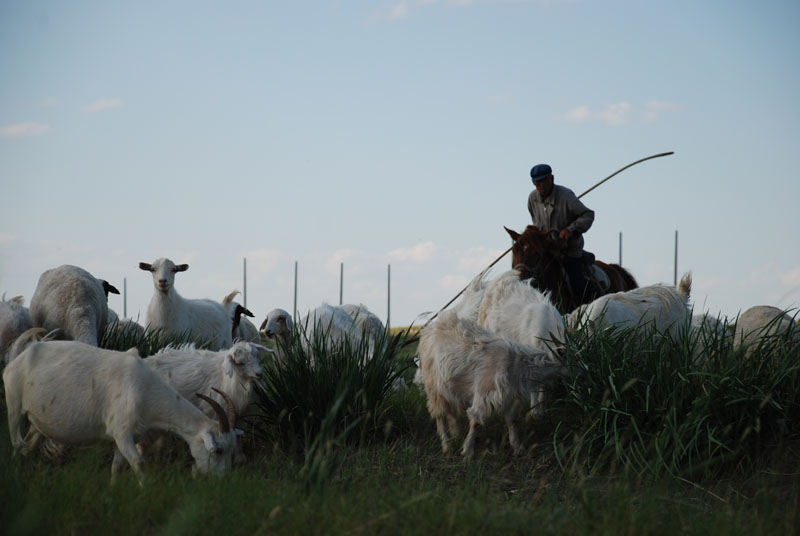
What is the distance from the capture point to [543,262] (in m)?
10.1

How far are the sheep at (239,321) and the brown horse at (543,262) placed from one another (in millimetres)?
5488

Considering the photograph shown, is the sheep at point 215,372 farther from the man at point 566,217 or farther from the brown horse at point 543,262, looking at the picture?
the man at point 566,217

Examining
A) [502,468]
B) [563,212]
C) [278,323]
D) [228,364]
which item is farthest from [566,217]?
[228,364]

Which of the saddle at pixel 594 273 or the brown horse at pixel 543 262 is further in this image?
the saddle at pixel 594 273

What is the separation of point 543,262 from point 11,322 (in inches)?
293

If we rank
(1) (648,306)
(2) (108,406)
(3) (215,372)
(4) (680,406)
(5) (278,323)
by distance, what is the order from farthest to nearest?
(5) (278,323) → (1) (648,306) → (3) (215,372) → (4) (680,406) → (2) (108,406)

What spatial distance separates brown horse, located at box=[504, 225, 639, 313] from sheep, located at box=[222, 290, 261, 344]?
216 inches

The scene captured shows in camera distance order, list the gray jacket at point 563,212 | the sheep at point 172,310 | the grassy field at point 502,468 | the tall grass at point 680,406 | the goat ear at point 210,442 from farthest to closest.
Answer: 1. the sheep at point 172,310
2. the gray jacket at point 563,212
3. the tall grass at point 680,406
4. the goat ear at point 210,442
5. the grassy field at point 502,468

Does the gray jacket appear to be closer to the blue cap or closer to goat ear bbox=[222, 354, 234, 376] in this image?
the blue cap

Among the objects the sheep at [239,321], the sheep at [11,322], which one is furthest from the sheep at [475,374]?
the sheep at [239,321]

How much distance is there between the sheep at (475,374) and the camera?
6617 mm

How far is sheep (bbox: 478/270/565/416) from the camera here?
27.1ft

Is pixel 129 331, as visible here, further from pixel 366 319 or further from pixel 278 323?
pixel 366 319

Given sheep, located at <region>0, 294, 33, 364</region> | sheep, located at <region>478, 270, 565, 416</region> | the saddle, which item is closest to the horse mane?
the saddle
